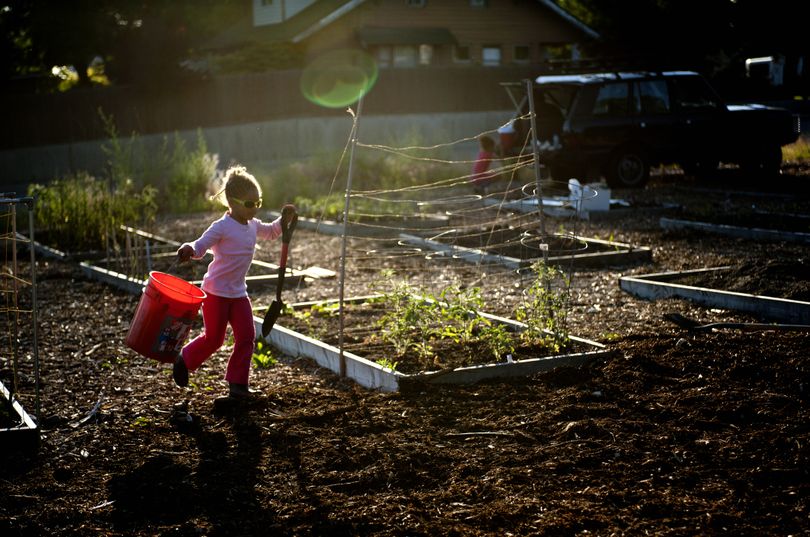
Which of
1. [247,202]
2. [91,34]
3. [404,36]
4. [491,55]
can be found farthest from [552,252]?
[491,55]

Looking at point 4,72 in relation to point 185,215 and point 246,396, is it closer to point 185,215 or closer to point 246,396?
point 185,215

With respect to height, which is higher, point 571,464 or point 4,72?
point 4,72

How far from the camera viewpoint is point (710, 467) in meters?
4.46

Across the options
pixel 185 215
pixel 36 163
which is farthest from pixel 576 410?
pixel 36 163

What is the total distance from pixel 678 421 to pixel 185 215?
11800 mm

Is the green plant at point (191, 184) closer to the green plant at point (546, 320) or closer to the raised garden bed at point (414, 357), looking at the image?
the raised garden bed at point (414, 357)

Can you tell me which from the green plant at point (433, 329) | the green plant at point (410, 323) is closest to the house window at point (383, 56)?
the green plant at point (433, 329)

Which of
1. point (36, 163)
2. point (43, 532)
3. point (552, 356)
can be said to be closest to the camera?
point (43, 532)

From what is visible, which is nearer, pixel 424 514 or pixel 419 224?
pixel 424 514

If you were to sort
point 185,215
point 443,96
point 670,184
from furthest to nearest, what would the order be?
1. point 443,96
2. point 670,184
3. point 185,215

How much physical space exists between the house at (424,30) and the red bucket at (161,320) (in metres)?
32.9

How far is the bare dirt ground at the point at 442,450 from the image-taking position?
4.08 meters

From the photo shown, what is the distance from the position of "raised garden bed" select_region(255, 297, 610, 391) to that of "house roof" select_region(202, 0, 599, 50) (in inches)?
1229

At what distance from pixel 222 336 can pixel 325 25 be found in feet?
109
